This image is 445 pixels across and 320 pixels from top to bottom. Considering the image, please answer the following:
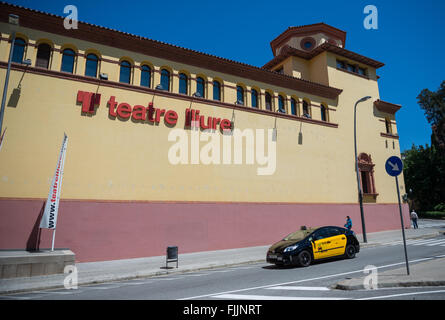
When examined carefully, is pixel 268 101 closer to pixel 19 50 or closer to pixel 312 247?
pixel 312 247

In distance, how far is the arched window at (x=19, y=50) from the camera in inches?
547

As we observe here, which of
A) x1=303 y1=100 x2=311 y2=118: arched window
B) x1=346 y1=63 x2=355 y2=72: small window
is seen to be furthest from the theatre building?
x1=346 y1=63 x2=355 y2=72: small window

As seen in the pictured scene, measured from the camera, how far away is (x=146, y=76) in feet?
55.5

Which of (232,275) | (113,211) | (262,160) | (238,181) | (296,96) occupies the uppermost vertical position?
(296,96)

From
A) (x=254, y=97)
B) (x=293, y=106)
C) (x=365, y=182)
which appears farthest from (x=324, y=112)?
(x=365, y=182)

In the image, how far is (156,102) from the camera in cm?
1648

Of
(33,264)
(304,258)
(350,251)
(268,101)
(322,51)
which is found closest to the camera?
(33,264)

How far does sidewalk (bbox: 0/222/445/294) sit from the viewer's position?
852 cm

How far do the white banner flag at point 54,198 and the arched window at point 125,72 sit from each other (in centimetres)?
517

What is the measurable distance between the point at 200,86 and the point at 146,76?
362cm
